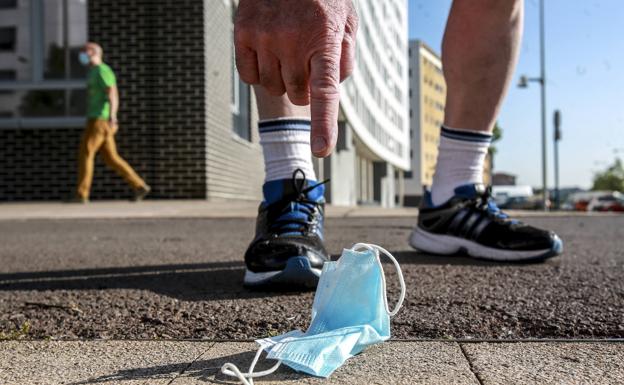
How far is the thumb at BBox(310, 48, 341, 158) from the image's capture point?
93 centimetres

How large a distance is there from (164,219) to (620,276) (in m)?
3.91

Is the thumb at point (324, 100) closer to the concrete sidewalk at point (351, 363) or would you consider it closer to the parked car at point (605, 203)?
the concrete sidewalk at point (351, 363)

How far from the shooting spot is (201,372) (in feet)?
2.98

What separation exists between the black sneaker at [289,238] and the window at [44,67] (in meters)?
6.77

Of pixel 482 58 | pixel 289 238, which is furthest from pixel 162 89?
pixel 289 238

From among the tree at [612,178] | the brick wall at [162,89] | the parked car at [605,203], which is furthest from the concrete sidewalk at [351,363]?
the tree at [612,178]

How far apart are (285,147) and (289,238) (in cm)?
33

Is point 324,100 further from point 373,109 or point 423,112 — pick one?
point 373,109

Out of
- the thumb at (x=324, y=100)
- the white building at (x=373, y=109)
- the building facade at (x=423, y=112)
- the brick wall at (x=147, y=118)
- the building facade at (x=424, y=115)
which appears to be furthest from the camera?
the brick wall at (x=147, y=118)

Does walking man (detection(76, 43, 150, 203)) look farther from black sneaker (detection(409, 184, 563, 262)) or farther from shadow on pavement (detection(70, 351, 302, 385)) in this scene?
shadow on pavement (detection(70, 351, 302, 385))

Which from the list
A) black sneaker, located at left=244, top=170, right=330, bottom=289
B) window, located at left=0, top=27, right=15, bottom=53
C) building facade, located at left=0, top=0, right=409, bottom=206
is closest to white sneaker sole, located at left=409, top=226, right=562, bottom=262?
black sneaker, located at left=244, top=170, right=330, bottom=289

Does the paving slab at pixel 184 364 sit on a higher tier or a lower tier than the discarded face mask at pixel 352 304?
lower

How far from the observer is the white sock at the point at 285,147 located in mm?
1840

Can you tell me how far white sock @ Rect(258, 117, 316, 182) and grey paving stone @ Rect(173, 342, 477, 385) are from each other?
84cm
